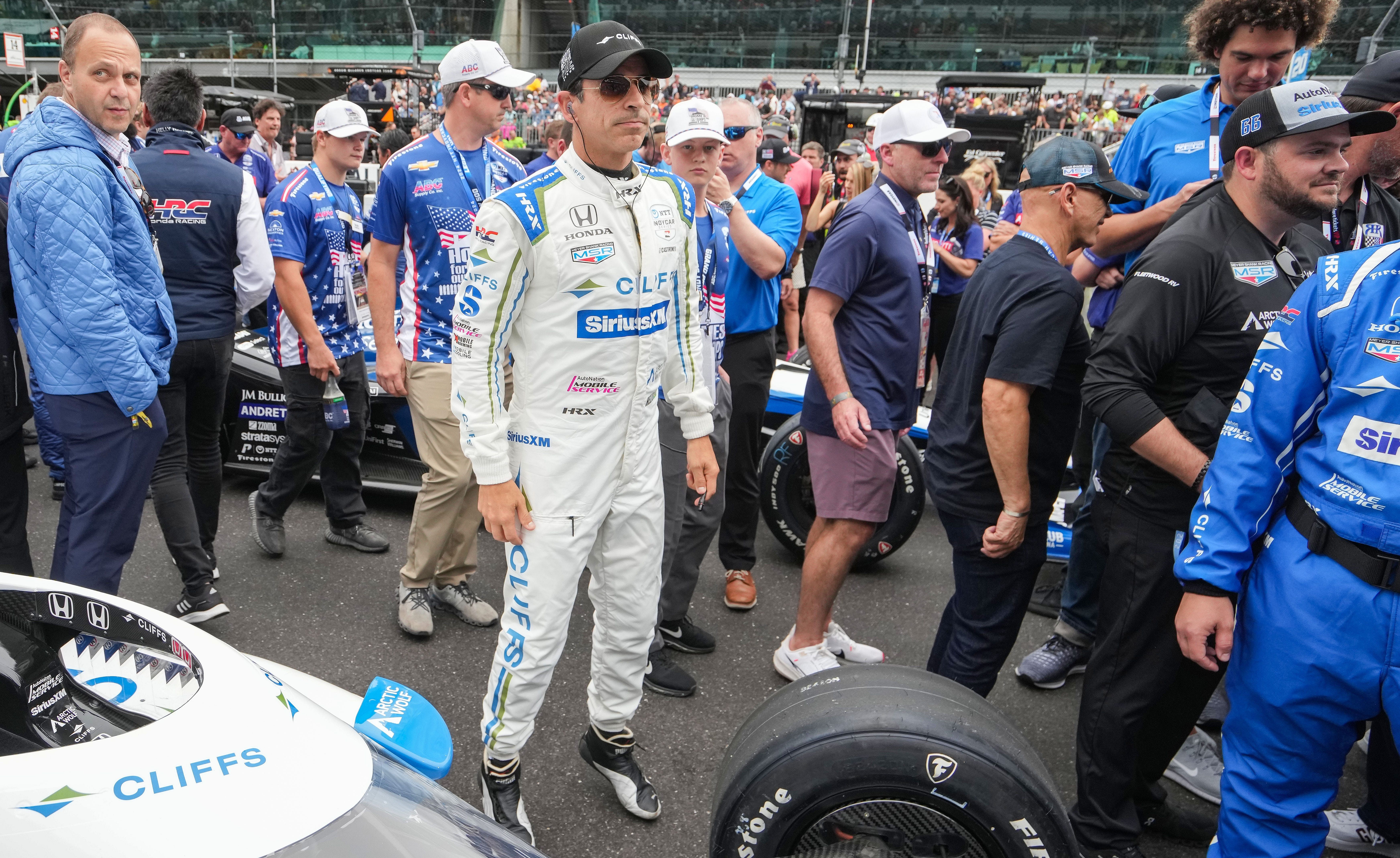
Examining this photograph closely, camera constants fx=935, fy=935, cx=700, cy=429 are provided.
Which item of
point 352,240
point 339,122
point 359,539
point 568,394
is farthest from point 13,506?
point 339,122

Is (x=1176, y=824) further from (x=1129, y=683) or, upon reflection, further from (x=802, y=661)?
(x=802, y=661)

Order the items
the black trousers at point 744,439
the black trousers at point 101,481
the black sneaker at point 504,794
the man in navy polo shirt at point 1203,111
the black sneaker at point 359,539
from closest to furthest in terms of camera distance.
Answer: the black sneaker at point 504,794 < the black trousers at point 101,481 < the man in navy polo shirt at point 1203,111 < the black trousers at point 744,439 < the black sneaker at point 359,539

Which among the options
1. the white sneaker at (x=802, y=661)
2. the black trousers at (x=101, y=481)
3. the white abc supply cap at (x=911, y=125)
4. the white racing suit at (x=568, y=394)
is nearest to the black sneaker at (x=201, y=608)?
the black trousers at (x=101, y=481)

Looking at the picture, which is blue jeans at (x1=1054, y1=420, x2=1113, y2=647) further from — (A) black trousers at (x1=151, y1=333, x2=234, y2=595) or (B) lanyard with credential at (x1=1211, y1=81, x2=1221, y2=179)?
(A) black trousers at (x1=151, y1=333, x2=234, y2=595)

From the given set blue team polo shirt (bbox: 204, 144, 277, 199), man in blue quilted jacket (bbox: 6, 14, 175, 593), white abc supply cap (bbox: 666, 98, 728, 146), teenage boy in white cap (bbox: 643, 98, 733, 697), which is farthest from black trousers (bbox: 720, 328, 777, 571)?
blue team polo shirt (bbox: 204, 144, 277, 199)

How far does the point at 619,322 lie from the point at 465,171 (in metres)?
1.64

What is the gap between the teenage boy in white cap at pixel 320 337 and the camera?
171 inches

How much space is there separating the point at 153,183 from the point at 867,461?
10.2 ft

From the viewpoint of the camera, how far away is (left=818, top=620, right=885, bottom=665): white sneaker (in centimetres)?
379

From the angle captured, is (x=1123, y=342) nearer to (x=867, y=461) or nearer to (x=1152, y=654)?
(x=1152, y=654)

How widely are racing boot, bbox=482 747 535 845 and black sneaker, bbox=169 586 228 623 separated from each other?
72.0 inches

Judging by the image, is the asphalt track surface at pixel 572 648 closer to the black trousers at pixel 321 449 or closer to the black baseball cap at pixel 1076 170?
the black trousers at pixel 321 449

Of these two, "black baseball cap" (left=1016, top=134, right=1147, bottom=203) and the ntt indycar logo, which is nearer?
the ntt indycar logo

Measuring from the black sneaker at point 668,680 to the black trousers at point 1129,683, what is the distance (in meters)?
1.40
